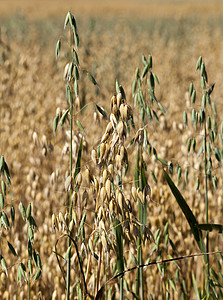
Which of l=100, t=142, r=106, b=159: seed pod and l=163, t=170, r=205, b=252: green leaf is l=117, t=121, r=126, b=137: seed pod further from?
l=163, t=170, r=205, b=252: green leaf

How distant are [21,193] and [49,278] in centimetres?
86

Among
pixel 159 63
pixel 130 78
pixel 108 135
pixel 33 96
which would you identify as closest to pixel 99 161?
pixel 108 135

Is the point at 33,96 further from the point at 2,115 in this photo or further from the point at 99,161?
the point at 99,161

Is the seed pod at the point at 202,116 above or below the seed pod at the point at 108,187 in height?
above

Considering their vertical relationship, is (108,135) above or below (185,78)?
below

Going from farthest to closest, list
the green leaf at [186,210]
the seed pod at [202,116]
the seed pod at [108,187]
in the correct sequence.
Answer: the seed pod at [202,116] < the green leaf at [186,210] < the seed pod at [108,187]

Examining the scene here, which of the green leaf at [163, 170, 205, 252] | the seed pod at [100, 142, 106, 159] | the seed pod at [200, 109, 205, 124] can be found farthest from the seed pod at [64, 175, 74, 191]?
the seed pod at [200, 109, 205, 124]

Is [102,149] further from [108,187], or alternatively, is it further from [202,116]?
[202,116]

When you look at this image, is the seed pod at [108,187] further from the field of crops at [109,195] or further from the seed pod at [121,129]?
the seed pod at [121,129]

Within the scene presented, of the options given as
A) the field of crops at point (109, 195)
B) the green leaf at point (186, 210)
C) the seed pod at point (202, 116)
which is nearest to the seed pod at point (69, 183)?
the field of crops at point (109, 195)

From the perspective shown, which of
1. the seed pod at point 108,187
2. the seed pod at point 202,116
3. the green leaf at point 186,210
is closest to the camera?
the seed pod at point 108,187

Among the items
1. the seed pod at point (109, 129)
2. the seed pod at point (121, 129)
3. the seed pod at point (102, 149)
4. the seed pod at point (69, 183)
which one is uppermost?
the seed pod at point (109, 129)

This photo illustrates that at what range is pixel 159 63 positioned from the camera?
7297 mm

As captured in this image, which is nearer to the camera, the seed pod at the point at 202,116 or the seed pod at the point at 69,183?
the seed pod at the point at 69,183
